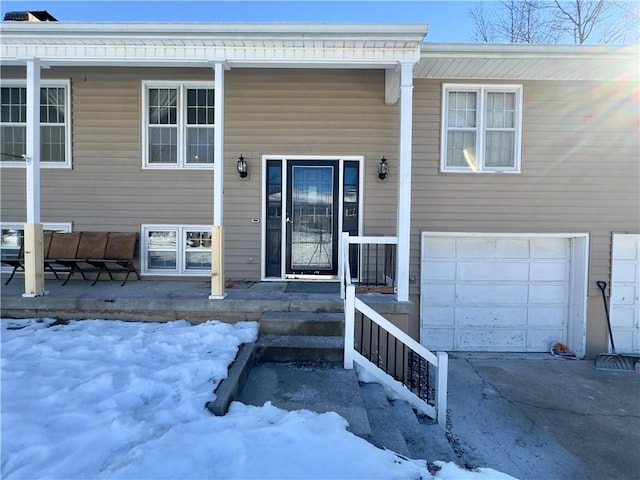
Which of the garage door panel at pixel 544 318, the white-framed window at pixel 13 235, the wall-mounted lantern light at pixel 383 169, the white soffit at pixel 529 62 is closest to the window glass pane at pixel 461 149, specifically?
the white soffit at pixel 529 62

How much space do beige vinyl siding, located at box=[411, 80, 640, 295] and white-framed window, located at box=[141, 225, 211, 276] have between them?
333 centimetres

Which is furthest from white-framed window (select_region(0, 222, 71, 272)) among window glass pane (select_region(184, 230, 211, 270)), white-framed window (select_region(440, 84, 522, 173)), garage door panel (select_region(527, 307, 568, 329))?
garage door panel (select_region(527, 307, 568, 329))

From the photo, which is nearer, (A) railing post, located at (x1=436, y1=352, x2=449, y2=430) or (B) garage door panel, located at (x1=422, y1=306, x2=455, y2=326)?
(A) railing post, located at (x1=436, y1=352, x2=449, y2=430)

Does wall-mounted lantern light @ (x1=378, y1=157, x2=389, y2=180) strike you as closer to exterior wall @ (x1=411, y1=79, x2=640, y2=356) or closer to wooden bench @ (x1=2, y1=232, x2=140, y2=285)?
exterior wall @ (x1=411, y1=79, x2=640, y2=356)

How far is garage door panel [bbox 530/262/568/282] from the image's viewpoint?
5.98 m

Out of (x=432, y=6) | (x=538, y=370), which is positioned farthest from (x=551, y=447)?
(x=432, y=6)

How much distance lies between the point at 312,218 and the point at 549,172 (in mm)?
3831

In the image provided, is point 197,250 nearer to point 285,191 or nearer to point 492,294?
point 285,191

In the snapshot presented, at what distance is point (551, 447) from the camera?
342 centimetres

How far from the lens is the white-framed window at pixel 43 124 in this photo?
5.66m

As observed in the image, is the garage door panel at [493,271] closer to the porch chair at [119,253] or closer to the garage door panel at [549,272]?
the garage door panel at [549,272]

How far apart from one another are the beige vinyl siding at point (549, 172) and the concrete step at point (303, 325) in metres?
2.39

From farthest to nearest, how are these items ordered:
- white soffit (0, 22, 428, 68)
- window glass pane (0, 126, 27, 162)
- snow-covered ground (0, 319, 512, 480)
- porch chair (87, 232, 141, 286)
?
window glass pane (0, 126, 27, 162) → porch chair (87, 232, 141, 286) → white soffit (0, 22, 428, 68) → snow-covered ground (0, 319, 512, 480)

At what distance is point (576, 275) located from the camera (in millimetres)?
5898
